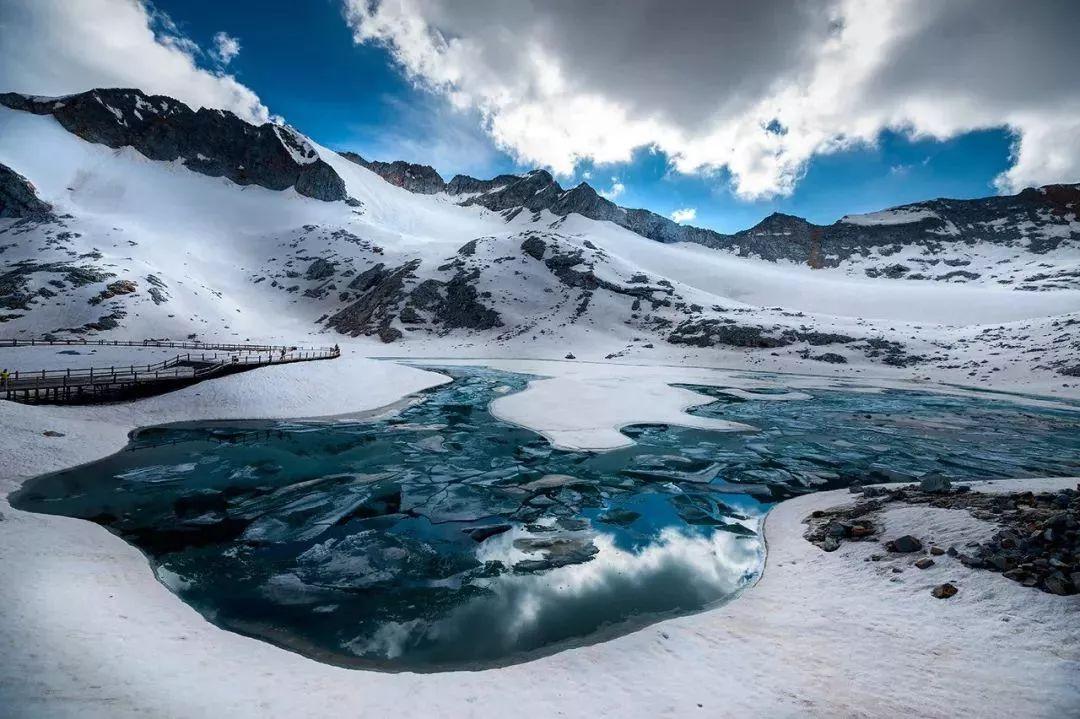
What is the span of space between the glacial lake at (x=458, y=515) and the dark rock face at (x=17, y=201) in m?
138

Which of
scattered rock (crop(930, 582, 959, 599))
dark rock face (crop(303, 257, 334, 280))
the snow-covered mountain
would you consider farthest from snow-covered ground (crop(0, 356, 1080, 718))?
A: dark rock face (crop(303, 257, 334, 280))

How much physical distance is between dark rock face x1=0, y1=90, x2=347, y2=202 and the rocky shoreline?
675 ft

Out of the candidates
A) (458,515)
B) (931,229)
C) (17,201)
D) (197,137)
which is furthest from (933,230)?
(197,137)

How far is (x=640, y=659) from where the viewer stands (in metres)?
7.46

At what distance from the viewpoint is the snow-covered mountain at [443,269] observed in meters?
74.4

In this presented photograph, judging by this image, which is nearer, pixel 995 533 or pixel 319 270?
pixel 995 533

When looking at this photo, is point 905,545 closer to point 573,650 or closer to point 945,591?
point 945,591

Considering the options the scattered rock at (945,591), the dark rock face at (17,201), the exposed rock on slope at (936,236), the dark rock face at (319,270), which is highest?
the exposed rock on slope at (936,236)

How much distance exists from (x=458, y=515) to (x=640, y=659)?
7.51 metres

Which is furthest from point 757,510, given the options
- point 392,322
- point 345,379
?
point 392,322

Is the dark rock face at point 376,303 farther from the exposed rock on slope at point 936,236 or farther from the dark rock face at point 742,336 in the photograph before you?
the exposed rock on slope at point 936,236

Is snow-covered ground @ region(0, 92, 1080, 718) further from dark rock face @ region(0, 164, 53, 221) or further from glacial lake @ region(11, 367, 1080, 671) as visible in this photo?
dark rock face @ region(0, 164, 53, 221)

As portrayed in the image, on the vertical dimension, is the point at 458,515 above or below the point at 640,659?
below

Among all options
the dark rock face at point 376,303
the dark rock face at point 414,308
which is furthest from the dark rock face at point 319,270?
the dark rock face at point 414,308
